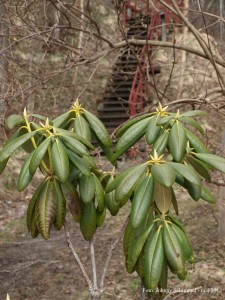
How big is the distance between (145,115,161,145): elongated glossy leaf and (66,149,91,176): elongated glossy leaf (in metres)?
0.27

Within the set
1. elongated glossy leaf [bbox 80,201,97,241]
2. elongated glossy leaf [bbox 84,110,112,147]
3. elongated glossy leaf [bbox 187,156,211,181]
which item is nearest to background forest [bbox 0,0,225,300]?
elongated glossy leaf [bbox 84,110,112,147]

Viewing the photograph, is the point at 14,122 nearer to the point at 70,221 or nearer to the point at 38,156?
the point at 38,156

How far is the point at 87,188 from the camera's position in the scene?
64.8 inches

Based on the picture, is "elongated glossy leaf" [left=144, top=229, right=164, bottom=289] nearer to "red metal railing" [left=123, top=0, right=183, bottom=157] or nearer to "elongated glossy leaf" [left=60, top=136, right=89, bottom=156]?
"elongated glossy leaf" [left=60, top=136, right=89, bottom=156]

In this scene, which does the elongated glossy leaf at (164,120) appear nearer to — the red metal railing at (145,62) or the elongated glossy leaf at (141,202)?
the elongated glossy leaf at (141,202)

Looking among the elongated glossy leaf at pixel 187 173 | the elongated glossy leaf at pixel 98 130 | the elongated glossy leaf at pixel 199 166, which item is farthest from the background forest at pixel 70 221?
the elongated glossy leaf at pixel 187 173

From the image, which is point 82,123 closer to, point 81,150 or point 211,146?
point 81,150

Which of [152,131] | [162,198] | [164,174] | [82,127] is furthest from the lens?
[82,127]

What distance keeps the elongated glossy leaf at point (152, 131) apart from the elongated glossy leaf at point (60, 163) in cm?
36

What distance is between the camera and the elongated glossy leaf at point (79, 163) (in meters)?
1.58

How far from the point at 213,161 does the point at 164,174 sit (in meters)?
0.30

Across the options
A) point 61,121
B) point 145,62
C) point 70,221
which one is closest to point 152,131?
point 61,121

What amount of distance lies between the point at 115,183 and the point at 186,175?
294mm

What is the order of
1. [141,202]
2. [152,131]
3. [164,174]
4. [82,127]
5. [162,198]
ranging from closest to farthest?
1. [164,174]
2. [141,202]
3. [162,198]
4. [152,131]
5. [82,127]
